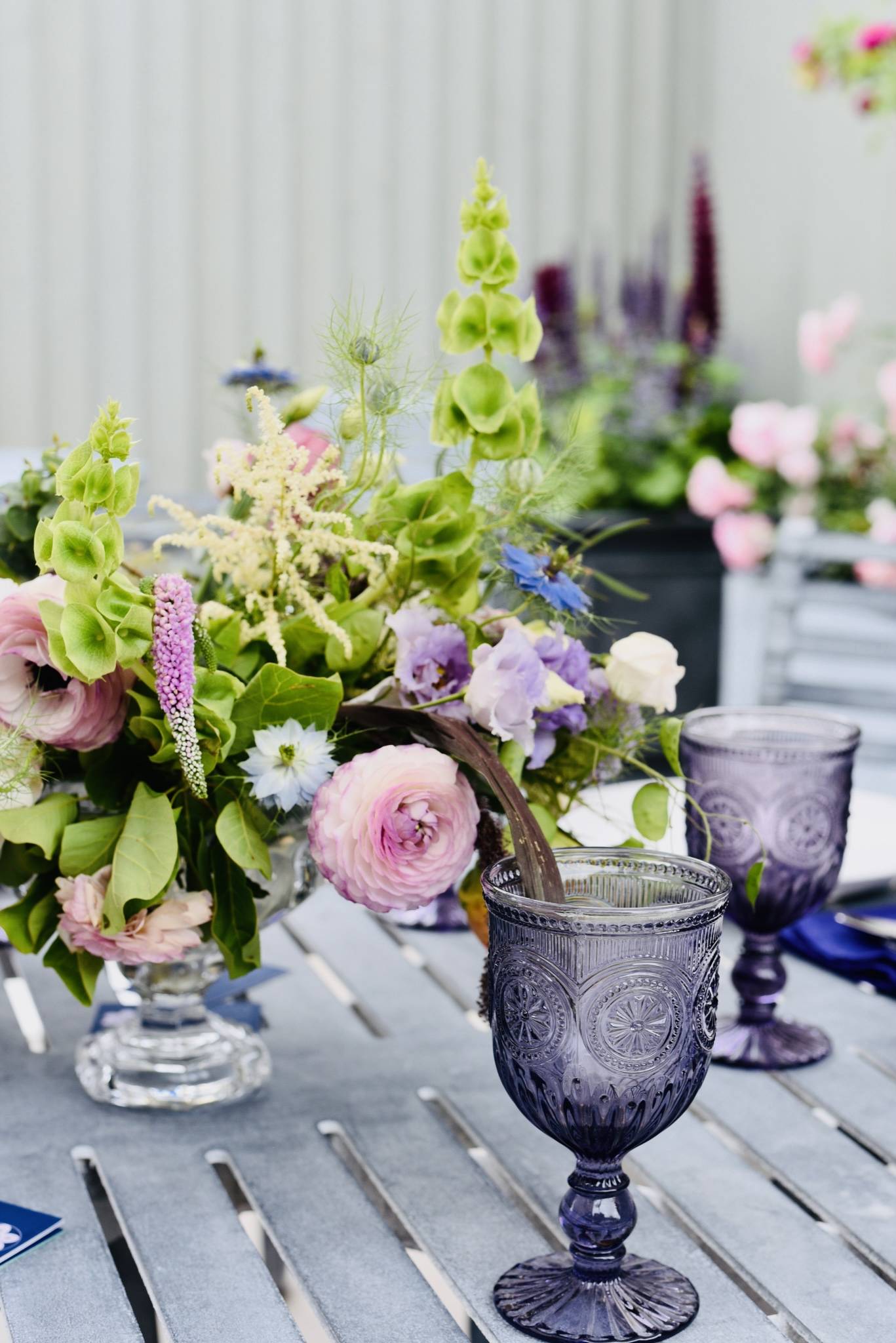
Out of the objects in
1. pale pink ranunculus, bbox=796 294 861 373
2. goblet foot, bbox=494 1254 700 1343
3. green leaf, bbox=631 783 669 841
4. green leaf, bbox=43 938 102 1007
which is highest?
pale pink ranunculus, bbox=796 294 861 373

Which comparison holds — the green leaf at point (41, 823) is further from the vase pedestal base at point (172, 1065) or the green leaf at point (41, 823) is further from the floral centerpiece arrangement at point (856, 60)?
the floral centerpiece arrangement at point (856, 60)

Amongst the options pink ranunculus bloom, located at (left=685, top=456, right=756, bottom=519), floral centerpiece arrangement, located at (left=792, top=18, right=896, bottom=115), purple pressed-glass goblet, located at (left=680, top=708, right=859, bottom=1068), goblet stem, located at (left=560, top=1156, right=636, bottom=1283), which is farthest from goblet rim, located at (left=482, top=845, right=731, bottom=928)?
floral centerpiece arrangement, located at (left=792, top=18, right=896, bottom=115)

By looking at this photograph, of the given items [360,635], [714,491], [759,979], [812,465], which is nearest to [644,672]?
[360,635]

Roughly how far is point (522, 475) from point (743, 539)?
7.35 ft

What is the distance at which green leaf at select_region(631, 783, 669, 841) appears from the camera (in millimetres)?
754

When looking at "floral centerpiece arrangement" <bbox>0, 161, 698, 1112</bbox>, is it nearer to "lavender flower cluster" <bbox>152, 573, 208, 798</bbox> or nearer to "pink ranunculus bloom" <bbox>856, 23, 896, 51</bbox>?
"lavender flower cluster" <bbox>152, 573, 208, 798</bbox>

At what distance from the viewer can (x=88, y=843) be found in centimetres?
69

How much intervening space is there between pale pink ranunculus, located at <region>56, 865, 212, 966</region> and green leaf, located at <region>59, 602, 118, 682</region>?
127mm

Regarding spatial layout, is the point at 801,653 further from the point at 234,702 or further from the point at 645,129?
the point at 645,129

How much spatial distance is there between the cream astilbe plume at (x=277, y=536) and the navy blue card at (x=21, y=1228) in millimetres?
270

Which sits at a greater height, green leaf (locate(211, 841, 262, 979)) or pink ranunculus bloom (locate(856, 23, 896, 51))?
pink ranunculus bloom (locate(856, 23, 896, 51))

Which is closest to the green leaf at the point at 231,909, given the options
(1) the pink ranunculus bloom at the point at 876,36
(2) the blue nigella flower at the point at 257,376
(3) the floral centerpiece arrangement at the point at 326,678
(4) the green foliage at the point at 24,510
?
(3) the floral centerpiece arrangement at the point at 326,678

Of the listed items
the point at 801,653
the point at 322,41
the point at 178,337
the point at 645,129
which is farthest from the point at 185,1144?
the point at 645,129

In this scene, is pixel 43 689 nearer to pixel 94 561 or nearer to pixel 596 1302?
pixel 94 561
